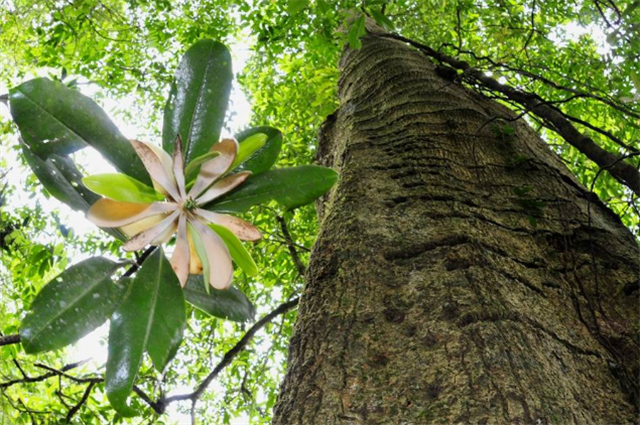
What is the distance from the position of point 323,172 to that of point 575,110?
425 centimetres

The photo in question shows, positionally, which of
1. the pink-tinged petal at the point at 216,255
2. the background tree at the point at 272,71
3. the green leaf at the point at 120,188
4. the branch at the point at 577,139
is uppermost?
the background tree at the point at 272,71

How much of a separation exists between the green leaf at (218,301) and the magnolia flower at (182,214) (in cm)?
19

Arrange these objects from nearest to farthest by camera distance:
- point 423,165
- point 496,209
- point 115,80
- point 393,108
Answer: point 496,209
point 423,165
point 393,108
point 115,80

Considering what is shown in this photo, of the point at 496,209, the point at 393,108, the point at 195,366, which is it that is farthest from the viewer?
the point at 195,366

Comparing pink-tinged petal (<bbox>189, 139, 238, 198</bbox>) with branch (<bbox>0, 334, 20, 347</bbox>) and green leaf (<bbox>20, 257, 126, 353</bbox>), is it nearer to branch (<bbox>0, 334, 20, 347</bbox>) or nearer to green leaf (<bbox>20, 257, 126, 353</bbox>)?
green leaf (<bbox>20, 257, 126, 353</bbox>)

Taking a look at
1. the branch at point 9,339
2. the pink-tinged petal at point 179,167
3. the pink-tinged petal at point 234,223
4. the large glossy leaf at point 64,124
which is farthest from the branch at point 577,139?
the branch at point 9,339

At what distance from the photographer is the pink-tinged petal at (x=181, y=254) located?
2.90 ft

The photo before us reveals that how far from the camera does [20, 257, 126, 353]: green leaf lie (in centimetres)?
87

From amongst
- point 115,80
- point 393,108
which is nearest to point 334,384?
point 393,108

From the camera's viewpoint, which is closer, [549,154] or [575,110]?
[549,154]

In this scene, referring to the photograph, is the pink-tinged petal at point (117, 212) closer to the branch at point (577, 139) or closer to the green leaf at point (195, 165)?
the green leaf at point (195, 165)

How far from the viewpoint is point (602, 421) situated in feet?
2.39

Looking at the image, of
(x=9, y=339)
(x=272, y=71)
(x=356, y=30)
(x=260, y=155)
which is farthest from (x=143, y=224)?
(x=272, y=71)

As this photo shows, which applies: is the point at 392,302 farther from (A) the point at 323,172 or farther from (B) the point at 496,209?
(B) the point at 496,209
